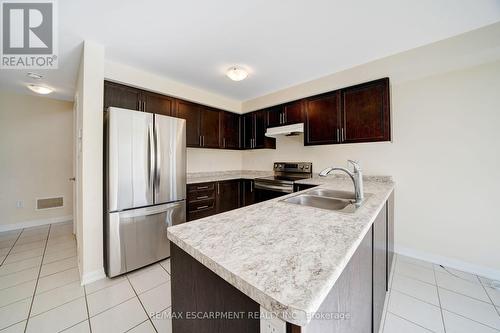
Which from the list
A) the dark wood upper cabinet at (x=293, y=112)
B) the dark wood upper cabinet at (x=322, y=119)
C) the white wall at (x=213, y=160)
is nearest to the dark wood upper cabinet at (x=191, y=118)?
the white wall at (x=213, y=160)

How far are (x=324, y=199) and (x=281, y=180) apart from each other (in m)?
1.19

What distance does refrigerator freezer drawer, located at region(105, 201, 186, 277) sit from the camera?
1.87m

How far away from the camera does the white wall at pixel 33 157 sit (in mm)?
3127

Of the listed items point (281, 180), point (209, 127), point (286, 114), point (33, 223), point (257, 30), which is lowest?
point (33, 223)

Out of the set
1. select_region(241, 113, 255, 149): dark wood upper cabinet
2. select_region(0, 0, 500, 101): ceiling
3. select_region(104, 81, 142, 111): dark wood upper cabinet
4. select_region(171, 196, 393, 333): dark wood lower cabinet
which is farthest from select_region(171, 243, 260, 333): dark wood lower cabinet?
select_region(241, 113, 255, 149): dark wood upper cabinet

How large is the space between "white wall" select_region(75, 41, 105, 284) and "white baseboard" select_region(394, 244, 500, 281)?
11.7ft

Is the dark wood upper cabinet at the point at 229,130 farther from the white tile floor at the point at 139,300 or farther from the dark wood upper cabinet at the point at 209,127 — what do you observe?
the white tile floor at the point at 139,300

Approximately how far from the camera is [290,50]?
207cm

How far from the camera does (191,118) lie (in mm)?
2992

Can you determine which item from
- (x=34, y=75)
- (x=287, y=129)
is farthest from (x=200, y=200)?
(x=34, y=75)

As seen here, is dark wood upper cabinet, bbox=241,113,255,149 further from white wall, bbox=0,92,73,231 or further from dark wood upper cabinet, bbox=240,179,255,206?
white wall, bbox=0,92,73,231

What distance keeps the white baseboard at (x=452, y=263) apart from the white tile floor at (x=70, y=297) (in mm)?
2766

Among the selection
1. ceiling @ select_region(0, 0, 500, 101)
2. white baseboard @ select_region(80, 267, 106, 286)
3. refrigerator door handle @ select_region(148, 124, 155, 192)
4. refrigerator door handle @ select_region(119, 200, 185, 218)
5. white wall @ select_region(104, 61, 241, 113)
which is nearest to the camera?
ceiling @ select_region(0, 0, 500, 101)

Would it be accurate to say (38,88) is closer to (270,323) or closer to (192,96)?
(192,96)
